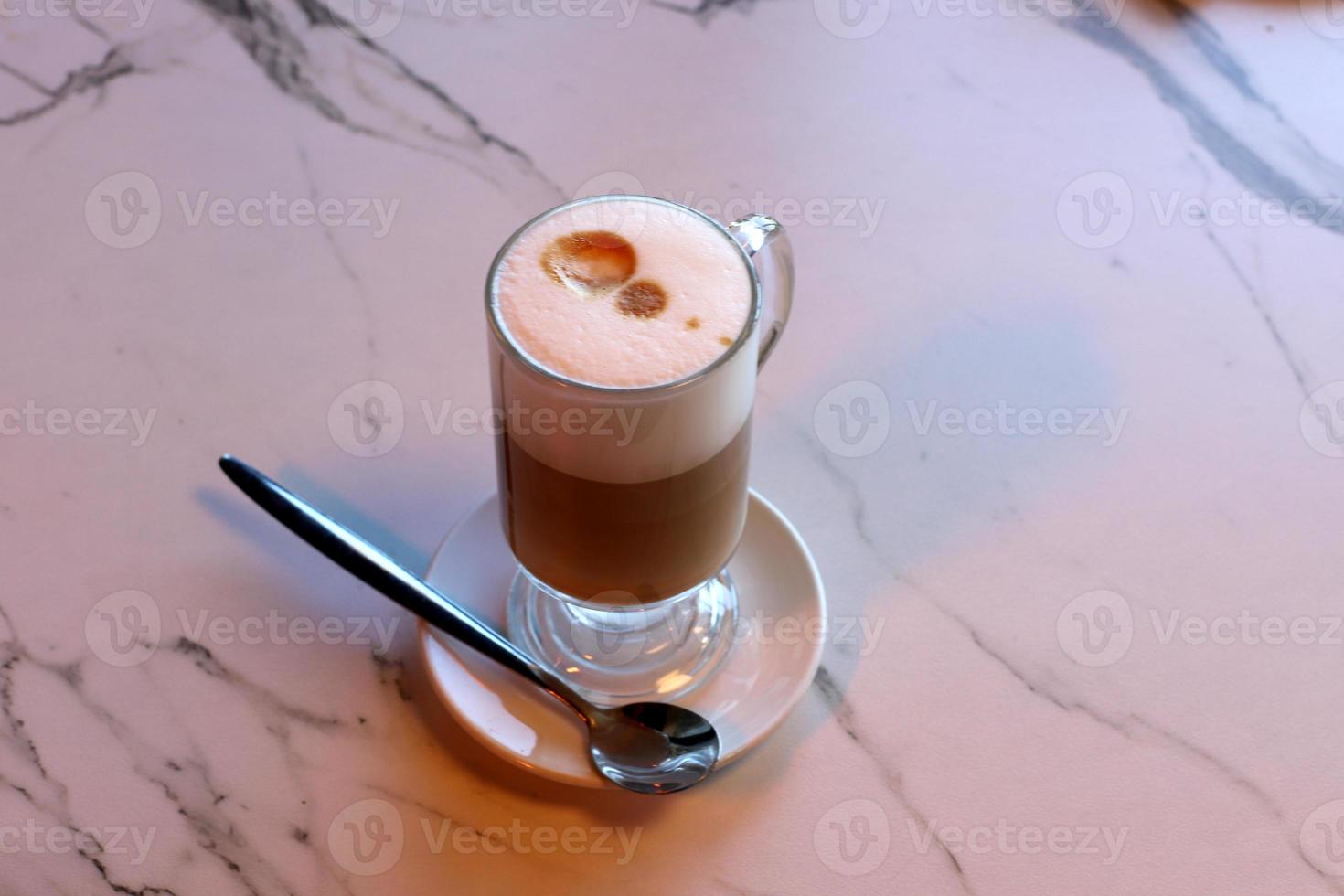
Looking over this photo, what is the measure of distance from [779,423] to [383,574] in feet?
1.07

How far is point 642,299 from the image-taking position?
0.68 m

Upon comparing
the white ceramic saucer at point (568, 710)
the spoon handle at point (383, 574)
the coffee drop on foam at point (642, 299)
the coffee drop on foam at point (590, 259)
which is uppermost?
the coffee drop on foam at point (590, 259)

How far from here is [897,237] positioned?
107 centimetres

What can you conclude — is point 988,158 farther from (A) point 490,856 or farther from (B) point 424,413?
(A) point 490,856

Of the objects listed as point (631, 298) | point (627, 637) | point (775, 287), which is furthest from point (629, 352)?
point (627, 637)

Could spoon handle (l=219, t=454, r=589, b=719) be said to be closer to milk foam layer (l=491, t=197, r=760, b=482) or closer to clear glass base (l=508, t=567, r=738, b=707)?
clear glass base (l=508, t=567, r=738, b=707)

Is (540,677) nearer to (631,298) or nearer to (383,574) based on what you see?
(383,574)

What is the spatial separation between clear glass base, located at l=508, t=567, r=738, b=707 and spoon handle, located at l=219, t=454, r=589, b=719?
4cm

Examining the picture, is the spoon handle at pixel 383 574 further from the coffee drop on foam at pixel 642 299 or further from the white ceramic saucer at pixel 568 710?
the coffee drop on foam at pixel 642 299

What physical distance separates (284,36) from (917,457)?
0.74m

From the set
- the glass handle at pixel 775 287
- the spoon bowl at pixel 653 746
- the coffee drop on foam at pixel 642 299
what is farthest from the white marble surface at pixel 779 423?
the coffee drop on foam at pixel 642 299

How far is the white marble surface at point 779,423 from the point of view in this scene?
75cm

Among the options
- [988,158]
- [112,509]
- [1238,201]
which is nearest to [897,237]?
[988,158]

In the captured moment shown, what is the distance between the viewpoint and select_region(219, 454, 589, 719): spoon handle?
77 cm
